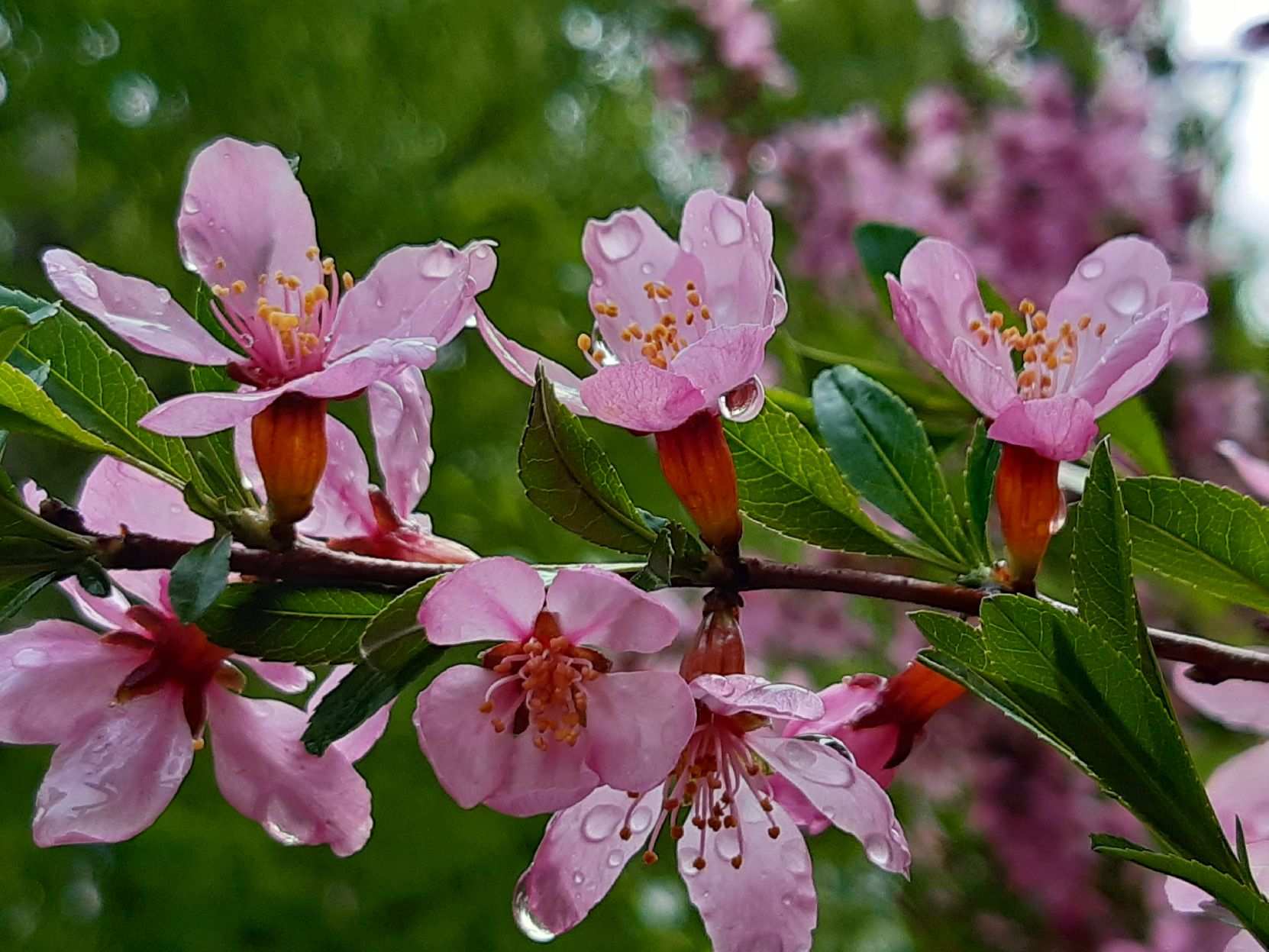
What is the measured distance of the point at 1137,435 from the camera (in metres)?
0.52

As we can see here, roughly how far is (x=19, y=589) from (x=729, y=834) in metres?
0.22

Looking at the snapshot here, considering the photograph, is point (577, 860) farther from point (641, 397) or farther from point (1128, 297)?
point (1128, 297)

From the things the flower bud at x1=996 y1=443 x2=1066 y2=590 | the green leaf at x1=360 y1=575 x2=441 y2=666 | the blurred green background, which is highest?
the flower bud at x1=996 y1=443 x2=1066 y2=590

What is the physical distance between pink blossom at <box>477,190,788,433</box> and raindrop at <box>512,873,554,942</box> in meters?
0.14

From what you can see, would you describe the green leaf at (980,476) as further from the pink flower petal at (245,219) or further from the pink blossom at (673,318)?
the pink flower petal at (245,219)

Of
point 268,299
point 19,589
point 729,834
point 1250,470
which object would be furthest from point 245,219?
point 1250,470

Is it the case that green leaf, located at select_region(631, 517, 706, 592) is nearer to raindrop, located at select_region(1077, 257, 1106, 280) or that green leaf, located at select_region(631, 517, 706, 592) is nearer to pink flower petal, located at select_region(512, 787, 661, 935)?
pink flower petal, located at select_region(512, 787, 661, 935)

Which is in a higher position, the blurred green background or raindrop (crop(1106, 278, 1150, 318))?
raindrop (crop(1106, 278, 1150, 318))

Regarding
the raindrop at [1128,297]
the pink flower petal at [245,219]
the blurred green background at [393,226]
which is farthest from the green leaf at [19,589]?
the blurred green background at [393,226]

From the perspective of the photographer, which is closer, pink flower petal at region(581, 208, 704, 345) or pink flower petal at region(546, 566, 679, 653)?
pink flower petal at region(546, 566, 679, 653)

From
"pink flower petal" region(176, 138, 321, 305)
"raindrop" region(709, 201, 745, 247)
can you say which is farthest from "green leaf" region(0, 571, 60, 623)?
"raindrop" region(709, 201, 745, 247)

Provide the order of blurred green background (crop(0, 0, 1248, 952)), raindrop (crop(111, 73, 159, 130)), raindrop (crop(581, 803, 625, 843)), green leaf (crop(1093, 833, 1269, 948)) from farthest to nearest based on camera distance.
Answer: raindrop (crop(111, 73, 159, 130)) < blurred green background (crop(0, 0, 1248, 952)) < raindrop (crop(581, 803, 625, 843)) < green leaf (crop(1093, 833, 1269, 948))

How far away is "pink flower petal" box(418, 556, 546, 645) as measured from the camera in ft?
0.86

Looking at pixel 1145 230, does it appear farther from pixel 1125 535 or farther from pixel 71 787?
pixel 71 787
